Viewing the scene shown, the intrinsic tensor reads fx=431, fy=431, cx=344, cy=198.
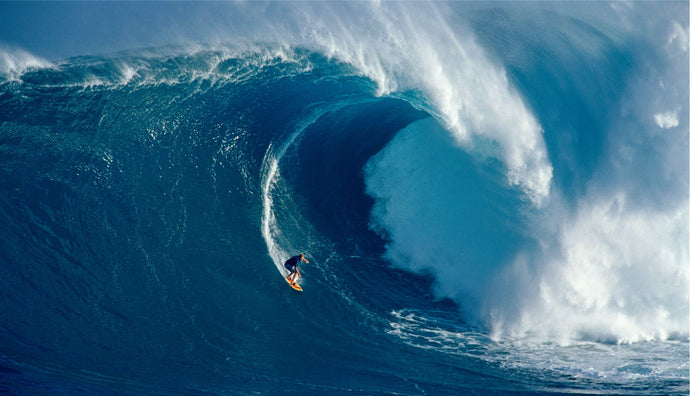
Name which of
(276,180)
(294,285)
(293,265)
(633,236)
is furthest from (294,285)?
(633,236)

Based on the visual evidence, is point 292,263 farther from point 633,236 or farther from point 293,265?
point 633,236

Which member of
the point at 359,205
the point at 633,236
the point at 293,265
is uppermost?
the point at 359,205

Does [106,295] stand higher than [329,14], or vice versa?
[329,14]

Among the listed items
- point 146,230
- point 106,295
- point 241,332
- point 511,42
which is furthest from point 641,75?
point 106,295

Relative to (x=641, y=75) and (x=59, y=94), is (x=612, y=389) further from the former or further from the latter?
(x=59, y=94)

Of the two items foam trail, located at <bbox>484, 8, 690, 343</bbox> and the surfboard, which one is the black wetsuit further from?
foam trail, located at <bbox>484, 8, 690, 343</bbox>

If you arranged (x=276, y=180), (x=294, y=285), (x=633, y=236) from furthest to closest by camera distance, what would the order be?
(x=276, y=180)
(x=633, y=236)
(x=294, y=285)

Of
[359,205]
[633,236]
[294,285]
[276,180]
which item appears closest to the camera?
[294,285]

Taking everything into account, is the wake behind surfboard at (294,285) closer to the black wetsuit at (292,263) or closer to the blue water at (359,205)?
the blue water at (359,205)

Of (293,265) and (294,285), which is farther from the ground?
(293,265)
